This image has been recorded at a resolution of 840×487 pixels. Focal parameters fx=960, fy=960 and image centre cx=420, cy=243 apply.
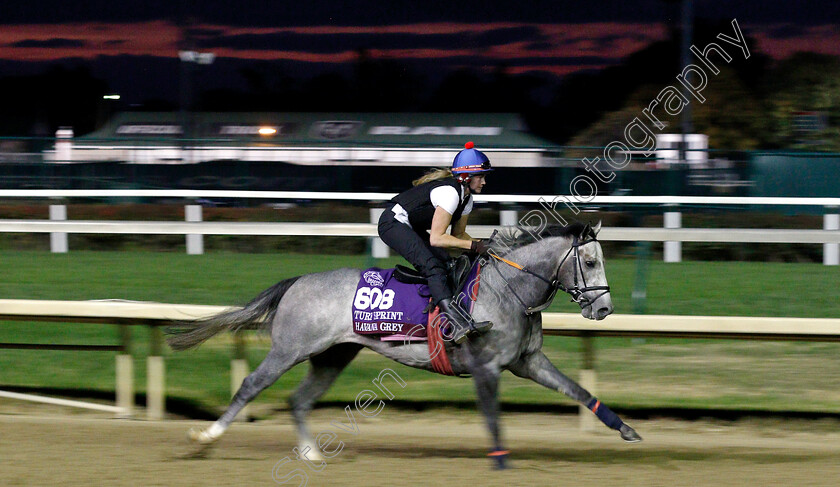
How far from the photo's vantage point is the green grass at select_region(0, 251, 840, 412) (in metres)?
6.11

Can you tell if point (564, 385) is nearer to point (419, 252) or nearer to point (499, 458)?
point (499, 458)

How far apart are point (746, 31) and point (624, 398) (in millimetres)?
15140

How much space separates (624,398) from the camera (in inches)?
239

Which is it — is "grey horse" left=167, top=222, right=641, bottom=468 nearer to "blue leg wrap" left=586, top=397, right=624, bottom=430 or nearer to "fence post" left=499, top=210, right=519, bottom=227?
"blue leg wrap" left=586, top=397, right=624, bottom=430

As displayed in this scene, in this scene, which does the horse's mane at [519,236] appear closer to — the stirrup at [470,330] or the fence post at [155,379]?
the stirrup at [470,330]

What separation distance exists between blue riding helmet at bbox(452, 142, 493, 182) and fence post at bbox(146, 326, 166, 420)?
94.9 inches

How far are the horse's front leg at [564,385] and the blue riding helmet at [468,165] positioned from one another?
0.97 m

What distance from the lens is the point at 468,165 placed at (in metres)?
4.79

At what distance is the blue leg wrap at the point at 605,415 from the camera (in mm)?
4730

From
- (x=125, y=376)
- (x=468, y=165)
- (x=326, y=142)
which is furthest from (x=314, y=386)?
(x=326, y=142)

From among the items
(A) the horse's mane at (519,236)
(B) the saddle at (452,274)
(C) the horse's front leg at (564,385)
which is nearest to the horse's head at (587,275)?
(A) the horse's mane at (519,236)

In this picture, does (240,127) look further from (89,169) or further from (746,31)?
(746,31)

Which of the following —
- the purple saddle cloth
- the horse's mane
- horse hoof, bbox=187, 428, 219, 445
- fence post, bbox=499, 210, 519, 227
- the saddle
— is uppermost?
fence post, bbox=499, 210, 519, 227

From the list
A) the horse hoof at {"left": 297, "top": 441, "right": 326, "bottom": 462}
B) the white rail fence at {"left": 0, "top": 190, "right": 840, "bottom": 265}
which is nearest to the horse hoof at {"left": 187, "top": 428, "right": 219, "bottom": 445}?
the horse hoof at {"left": 297, "top": 441, "right": 326, "bottom": 462}
